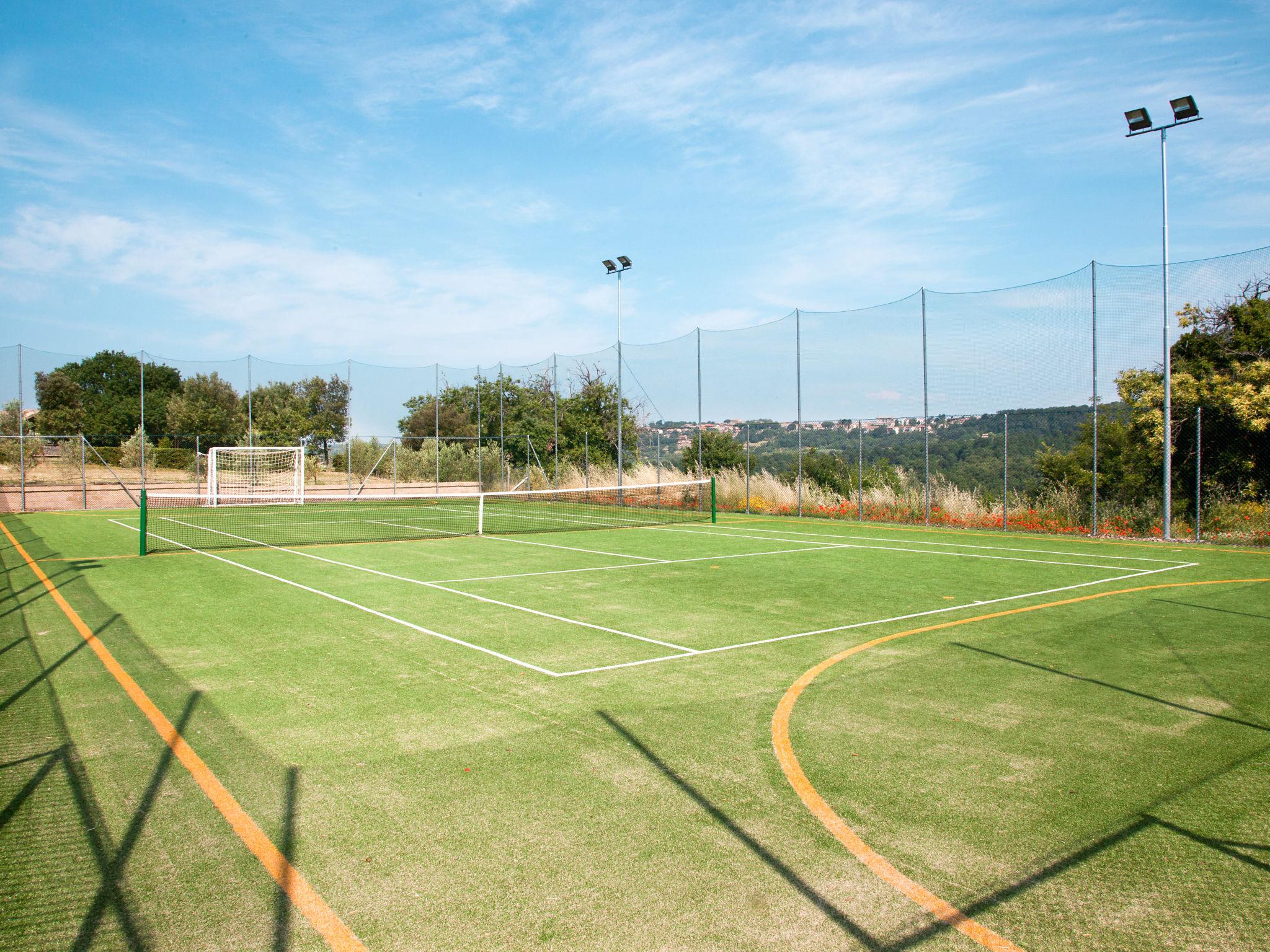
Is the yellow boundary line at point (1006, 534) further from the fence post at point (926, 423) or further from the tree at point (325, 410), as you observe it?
the tree at point (325, 410)

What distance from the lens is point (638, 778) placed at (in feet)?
15.3

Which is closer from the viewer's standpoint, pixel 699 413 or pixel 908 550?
pixel 908 550

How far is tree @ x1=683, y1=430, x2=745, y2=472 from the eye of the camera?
28016mm

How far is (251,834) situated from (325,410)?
4784 cm

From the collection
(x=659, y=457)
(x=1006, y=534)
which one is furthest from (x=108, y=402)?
(x=1006, y=534)

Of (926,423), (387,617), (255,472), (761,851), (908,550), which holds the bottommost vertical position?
(761,851)

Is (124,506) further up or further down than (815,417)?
further down

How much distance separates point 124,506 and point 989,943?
1325 inches

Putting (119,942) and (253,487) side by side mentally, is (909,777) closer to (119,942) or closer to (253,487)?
(119,942)

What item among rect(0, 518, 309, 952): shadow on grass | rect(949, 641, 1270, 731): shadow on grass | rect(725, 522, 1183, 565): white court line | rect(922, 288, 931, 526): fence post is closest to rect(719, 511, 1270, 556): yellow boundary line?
rect(922, 288, 931, 526): fence post

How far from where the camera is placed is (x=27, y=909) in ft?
10.9

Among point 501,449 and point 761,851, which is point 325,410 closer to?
point 501,449

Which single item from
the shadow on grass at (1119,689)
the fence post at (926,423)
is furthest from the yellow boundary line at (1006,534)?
→ the shadow on grass at (1119,689)

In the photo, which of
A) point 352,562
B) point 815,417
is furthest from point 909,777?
point 815,417
